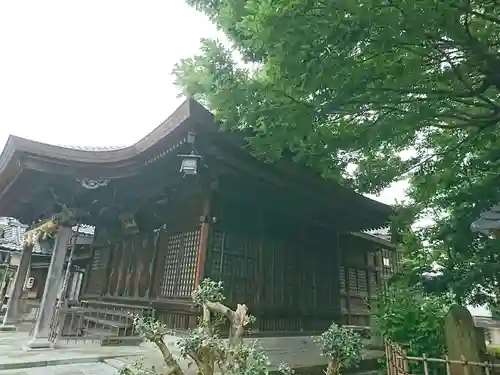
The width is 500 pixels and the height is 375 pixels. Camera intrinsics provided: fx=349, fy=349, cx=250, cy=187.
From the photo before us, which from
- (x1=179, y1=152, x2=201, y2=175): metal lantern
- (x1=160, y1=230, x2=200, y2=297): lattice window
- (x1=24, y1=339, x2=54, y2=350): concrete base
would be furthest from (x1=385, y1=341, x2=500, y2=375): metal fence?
(x1=24, y1=339, x2=54, y2=350): concrete base

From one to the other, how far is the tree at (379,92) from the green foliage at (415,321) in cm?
42

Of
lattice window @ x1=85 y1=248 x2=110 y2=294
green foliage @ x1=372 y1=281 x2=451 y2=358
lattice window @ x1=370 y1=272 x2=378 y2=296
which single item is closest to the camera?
green foliage @ x1=372 y1=281 x2=451 y2=358

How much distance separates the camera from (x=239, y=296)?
7.02 m

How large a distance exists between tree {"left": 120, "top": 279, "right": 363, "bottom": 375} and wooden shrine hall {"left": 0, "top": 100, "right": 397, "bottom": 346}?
2428 mm

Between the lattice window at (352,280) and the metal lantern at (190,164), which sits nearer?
the metal lantern at (190,164)

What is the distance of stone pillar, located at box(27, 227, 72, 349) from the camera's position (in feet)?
19.6

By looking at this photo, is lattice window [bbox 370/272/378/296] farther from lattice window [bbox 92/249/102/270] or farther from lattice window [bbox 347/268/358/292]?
lattice window [bbox 92/249/102/270]

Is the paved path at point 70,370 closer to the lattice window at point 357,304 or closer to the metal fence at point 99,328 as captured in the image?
the metal fence at point 99,328

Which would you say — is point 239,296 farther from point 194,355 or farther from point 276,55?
point 276,55

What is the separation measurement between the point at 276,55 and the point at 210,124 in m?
2.24

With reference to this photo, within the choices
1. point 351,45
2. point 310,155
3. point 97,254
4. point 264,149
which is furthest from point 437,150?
point 97,254

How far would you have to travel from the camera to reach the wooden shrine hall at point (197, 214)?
6.04 meters

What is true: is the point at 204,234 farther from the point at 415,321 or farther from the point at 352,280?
the point at 352,280

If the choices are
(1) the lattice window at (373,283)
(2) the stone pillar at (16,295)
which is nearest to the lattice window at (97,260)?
(2) the stone pillar at (16,295)
